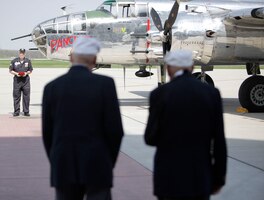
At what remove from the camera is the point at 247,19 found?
16594mm

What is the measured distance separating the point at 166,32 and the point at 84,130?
40.0 ft

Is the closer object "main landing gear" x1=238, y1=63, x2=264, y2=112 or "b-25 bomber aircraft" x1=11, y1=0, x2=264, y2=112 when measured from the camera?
"b-25 bomber aircraft" x1=11, y1=0, x2=264, y2=112

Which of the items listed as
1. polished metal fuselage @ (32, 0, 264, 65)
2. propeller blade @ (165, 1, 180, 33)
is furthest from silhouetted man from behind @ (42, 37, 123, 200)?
polished metal fuselage @ (32, 0, 264, 65)

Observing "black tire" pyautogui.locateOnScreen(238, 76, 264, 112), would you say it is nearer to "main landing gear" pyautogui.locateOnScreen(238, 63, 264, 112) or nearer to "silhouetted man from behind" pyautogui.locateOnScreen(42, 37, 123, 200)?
"main landing gear" pyautogui.locateOnScreen(238, 63, 264, 112)

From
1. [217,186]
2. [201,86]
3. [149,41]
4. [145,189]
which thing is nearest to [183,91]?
[201,86]

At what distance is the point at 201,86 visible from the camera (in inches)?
185

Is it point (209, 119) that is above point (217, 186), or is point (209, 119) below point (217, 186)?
above

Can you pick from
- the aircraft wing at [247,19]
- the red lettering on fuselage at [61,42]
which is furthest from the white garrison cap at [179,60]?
the red lettering on fuselage at [61,42]

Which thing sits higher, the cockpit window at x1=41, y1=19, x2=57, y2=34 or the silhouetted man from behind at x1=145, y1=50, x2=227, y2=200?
the silhouetted man from behind at x1=145, y1=50, x2=227, y2=200

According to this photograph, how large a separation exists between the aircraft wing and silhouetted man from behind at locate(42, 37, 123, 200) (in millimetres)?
11991

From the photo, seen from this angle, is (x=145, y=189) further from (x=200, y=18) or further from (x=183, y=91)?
(x=200, y=18)

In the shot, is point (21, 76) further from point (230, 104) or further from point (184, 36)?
point (230, 104)

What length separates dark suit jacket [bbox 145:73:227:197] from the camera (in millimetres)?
4547

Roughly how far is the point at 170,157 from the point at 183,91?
51cm
